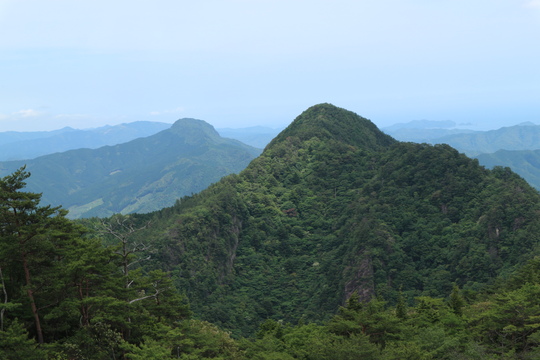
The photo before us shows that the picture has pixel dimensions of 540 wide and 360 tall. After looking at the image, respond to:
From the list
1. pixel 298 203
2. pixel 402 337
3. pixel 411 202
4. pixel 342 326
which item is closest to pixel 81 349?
pixel 342 326

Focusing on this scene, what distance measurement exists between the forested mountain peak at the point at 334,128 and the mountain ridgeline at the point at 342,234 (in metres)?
18.1

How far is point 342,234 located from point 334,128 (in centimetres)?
5043

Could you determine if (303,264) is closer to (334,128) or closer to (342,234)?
(342,234)

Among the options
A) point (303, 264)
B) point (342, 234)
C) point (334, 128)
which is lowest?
point (303, 264)

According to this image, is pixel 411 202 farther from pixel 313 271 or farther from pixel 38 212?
pixel 38 212

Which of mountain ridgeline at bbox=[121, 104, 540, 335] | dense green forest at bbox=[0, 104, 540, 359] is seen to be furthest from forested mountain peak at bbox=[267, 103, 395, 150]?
mountain ridgeline at bbox=[121, 104, 540, 335]

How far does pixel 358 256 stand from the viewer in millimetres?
76875

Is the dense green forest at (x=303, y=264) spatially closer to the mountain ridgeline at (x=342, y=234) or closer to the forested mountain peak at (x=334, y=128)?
the mountain ridgeline at (x=342, y=234)

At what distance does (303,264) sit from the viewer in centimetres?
8912

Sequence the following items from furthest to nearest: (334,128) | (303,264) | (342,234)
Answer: (334,128)
(342,234)
(303,264)

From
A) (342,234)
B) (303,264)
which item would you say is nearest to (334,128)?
(342,234)

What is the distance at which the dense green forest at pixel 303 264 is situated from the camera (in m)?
27.0

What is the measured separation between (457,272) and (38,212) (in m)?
60.4

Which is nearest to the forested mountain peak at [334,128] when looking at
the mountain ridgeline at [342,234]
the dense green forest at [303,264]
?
the dense green forest at [303,264]
